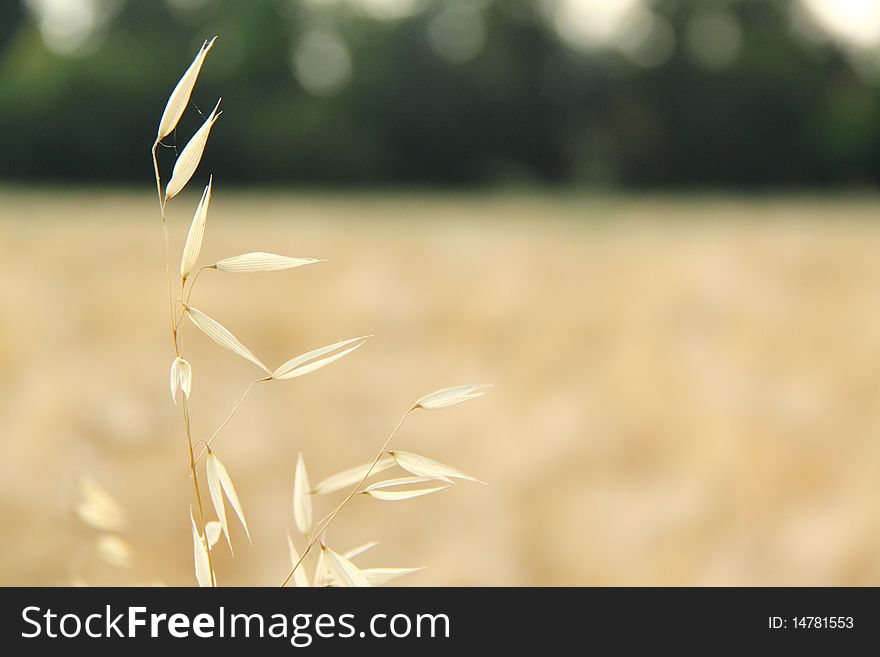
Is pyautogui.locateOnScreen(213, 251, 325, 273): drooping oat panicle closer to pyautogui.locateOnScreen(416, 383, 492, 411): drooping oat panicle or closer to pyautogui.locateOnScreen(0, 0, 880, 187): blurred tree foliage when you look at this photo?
pyautogui.locateOnScreen(416, 383, 492, 411): drooping oat panicle

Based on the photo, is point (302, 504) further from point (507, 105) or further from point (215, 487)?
point (507, 105)

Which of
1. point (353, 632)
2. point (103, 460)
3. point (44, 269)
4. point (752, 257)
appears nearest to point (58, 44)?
point (44, 269)

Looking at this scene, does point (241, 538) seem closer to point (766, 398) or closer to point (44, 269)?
point (766, 398)

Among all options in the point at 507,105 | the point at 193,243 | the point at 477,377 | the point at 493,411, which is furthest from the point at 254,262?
the point at 507,105

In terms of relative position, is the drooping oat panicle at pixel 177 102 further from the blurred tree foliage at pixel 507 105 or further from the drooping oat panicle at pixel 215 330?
the blurred tree foliage at pixel 507 105

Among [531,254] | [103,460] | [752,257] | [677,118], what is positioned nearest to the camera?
[103,460]

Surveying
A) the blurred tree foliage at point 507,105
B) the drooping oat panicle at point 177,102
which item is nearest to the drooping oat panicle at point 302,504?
the drooping oat panicle at point 177,102

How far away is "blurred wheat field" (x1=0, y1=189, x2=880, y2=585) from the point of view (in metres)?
Result: 0.98

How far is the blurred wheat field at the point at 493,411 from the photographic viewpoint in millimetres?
977

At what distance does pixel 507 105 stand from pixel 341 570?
10902mm

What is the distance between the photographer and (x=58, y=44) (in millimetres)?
5230

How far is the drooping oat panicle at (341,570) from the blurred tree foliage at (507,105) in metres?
8.56

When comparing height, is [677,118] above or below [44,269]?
above

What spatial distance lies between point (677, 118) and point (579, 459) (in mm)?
10368
